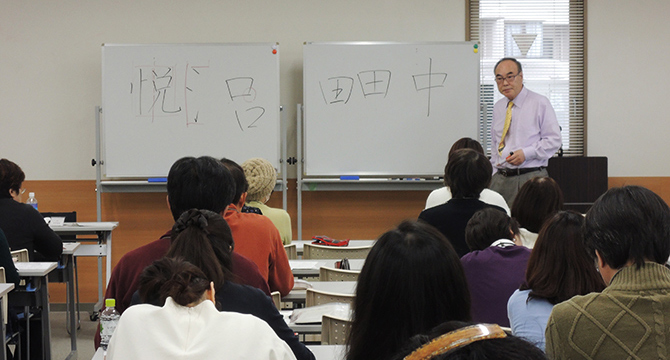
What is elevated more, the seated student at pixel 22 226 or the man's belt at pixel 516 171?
the man's belt at pixel 516 171

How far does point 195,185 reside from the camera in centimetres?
243

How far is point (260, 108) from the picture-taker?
18.9 ft

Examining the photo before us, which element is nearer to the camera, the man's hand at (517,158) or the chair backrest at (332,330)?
the chair backrest at (332,330)

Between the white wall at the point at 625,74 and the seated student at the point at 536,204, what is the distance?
125 inches

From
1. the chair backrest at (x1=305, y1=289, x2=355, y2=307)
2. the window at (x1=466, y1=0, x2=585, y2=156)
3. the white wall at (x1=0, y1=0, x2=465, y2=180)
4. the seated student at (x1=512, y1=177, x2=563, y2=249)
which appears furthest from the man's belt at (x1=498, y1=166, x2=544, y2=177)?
the chair backrest at (x1=305, y1=289, x2=355, y2=307)

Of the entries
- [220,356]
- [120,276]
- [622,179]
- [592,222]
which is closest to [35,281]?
[120,276]

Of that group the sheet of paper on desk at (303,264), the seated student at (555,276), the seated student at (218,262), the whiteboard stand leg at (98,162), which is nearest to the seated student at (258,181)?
the sheet of paper on desk at (303,264)

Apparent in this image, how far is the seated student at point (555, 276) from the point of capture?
187cm

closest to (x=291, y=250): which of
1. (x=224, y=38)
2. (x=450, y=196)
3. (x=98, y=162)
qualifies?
(x=450, y=196)

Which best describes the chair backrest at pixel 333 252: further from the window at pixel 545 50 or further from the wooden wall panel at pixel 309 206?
the window at pixel 545 50

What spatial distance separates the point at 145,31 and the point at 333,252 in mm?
3244

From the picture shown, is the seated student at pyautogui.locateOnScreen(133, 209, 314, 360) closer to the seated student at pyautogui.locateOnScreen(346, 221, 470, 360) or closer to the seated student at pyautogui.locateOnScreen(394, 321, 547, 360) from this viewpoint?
the seated student at pyautogui.locateOnScreen(346, 221, 470, 360)

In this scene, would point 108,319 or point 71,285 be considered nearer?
point 108,319

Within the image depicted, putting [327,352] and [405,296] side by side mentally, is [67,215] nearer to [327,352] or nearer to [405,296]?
[327,352]
